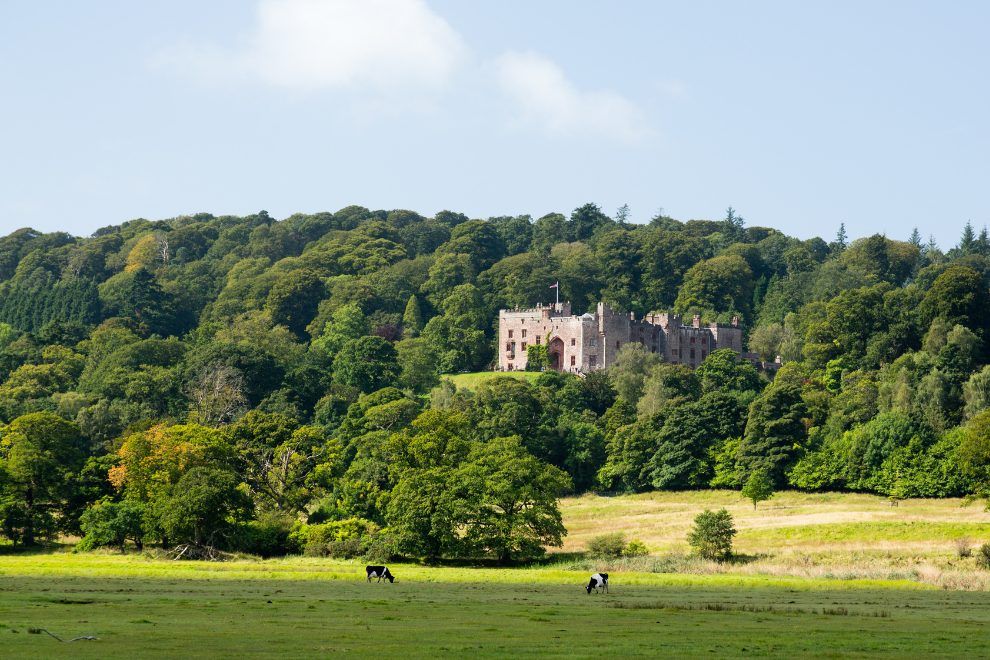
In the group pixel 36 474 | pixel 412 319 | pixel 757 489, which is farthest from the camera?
pixel 412 319

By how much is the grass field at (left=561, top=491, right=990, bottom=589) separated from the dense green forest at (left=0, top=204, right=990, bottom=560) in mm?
3800

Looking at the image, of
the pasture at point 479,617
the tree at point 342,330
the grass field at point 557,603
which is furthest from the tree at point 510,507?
the tree at point 342,330

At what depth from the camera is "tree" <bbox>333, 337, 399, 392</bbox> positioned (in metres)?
138

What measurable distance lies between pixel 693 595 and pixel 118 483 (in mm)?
45232

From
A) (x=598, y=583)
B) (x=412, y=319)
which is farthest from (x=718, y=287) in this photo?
(x=598, y=583)

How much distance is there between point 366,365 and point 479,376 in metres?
12.3

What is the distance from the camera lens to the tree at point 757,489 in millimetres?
90062

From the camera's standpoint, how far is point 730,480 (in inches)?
3969

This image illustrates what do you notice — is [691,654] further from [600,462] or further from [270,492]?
[600,462]

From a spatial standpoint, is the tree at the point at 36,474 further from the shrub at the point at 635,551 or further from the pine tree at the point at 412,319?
the pine tree at the point at 412,319

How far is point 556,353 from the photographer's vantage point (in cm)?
14725

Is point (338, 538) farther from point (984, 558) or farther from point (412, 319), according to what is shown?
point (412, 319)

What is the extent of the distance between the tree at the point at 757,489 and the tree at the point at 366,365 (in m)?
52.3

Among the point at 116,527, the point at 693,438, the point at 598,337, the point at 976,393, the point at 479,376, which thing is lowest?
the point at 116,527
